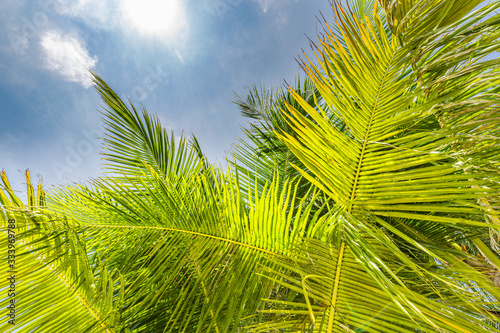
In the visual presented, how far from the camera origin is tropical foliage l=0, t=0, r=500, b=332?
67 centimetres

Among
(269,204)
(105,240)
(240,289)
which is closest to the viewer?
(240,289)

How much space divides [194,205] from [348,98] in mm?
735

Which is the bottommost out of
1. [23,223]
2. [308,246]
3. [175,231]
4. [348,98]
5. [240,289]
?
[240,289]

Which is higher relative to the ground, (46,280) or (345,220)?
(345,220)

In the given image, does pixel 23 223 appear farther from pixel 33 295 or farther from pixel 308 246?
pixel 308 246

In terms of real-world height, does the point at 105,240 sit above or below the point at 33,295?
above

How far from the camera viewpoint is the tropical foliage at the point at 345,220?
2.19 feet

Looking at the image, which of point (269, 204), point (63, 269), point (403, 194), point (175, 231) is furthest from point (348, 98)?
point (63, 269)

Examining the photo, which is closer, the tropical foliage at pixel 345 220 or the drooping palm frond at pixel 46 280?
the tropical foliage at pixel 345 220

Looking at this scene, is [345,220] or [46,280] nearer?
[345,220]

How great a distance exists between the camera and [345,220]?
699mm

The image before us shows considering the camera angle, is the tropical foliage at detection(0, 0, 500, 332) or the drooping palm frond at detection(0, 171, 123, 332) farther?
the drooping palm frond at detection(0, 171, 123, 332)

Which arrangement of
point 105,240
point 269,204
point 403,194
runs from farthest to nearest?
1. point 105,240
2. point 269,204
3. point 403,194

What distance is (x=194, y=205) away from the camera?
109 centimetres
